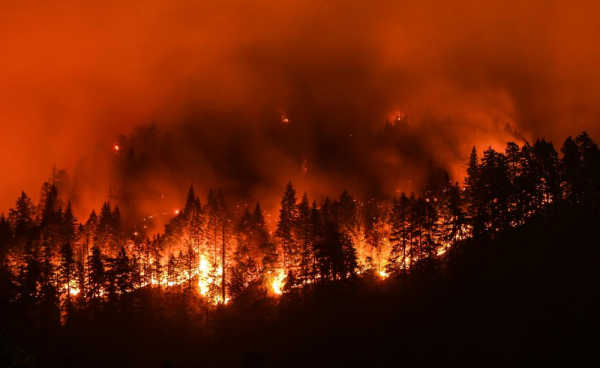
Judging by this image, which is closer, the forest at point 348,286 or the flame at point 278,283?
the forest at point 348,286

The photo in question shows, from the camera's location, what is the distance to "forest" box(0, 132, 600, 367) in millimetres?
70750

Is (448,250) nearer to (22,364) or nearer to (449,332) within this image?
(449,332)

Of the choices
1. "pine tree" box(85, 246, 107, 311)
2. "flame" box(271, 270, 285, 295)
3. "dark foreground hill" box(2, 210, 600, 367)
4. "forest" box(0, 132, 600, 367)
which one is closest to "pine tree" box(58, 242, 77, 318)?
"forest" box(0, 132, 600, 367)

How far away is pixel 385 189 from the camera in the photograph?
627 ft

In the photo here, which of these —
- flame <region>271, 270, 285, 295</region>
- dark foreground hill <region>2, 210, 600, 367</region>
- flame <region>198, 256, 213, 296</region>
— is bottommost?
dark foreground hill <region>2, 210, 600, 367</region>

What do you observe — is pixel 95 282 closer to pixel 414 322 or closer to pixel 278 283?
pixel 278 283

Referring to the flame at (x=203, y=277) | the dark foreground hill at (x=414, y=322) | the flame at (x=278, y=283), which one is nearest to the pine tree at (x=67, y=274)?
the dark foreground hill at (x=414, y=322)

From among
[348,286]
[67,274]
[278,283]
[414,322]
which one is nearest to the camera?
[414,322]

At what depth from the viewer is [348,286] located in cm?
8825

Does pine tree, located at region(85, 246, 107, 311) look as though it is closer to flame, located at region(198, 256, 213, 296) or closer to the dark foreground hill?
the dark foreground hill

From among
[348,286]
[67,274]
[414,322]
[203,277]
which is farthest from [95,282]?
[414,322]

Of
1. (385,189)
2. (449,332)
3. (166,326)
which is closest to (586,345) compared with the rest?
(449,332)

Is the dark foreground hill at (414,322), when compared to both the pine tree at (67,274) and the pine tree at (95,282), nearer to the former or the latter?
the pine tree at (95,282)

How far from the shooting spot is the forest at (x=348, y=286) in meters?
70.8
